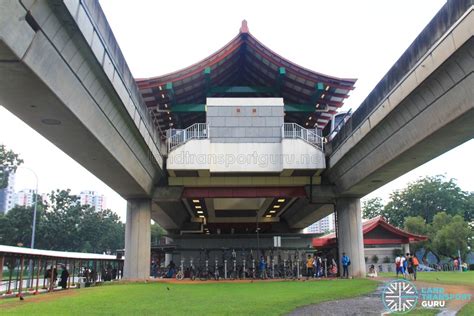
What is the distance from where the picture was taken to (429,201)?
8094cm

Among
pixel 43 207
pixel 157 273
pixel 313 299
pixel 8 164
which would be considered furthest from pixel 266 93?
pixel 43 207

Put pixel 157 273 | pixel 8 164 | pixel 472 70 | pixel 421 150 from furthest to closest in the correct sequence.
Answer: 1. pixel 8 164
2. pixel 157 273
3. pixel 421 150
4. pixel 472 70

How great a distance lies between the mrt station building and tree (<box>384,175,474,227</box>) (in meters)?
52.7

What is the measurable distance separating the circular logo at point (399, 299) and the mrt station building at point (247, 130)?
1399 centimetres

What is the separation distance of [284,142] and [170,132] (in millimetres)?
7064

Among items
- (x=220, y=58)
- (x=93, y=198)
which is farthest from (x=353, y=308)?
(x=93, y=198)

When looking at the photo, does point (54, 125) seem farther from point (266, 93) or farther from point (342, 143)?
point (266, 93)

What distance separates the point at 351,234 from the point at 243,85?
44.7 ft

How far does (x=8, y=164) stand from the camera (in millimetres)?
48812

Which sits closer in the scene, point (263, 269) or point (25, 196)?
point (263, 269)

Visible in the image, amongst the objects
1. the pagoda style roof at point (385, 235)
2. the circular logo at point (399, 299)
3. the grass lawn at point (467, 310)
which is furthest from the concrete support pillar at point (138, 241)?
the pagoda style roof at point (385, 235)

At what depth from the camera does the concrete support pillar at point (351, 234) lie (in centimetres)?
2898

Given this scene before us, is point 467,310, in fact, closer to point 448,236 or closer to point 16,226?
point 448,236

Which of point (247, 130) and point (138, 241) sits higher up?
point (247, 130)
